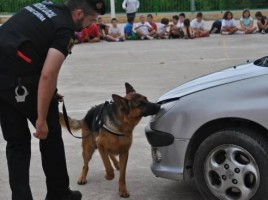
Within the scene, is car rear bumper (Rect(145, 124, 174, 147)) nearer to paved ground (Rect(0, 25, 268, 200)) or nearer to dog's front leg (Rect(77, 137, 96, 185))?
paved ground (Rect(0, 25, 268, 200))

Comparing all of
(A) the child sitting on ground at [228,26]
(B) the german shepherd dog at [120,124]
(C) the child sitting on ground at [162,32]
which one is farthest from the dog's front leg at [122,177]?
(A) the child sitting on ground at [228,26]

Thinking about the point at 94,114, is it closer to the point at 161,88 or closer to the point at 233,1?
the point at 161,88

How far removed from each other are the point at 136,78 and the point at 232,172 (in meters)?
6.75

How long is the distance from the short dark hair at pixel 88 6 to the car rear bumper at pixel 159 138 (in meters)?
1.11

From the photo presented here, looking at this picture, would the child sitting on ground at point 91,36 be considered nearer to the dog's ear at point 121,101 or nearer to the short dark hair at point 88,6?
the dog's ear at point 121,101

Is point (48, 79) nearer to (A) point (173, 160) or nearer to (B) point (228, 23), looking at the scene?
(A) point (173, 160)

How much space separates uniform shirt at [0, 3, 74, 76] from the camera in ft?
11.0

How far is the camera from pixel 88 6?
133 inches

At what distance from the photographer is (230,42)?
17.0m

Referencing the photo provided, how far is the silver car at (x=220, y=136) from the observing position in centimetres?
366

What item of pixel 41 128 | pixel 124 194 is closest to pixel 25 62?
pixel 41 128

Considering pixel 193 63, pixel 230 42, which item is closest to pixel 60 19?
pixel 193 63

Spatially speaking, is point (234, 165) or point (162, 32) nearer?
point (234, 165)

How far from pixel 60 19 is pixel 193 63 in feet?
30.0
